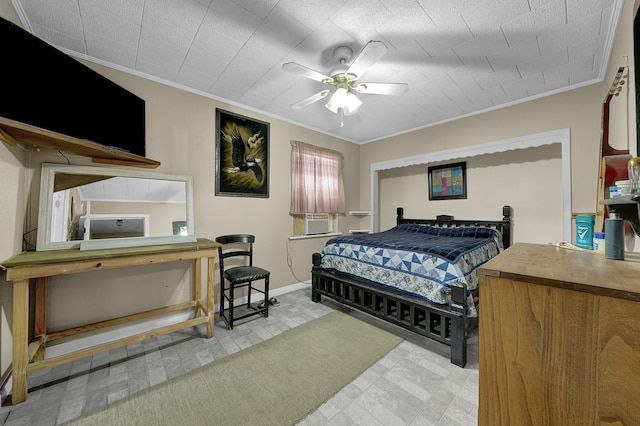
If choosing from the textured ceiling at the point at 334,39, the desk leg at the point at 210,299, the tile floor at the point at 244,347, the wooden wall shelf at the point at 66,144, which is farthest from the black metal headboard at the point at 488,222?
the wooden wall shelf at the point at 66,144

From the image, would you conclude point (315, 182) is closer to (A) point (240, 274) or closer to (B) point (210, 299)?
(A) point (240, 274)

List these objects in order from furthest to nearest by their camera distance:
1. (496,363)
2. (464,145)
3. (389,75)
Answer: (464,145), (389,75), (496,363)

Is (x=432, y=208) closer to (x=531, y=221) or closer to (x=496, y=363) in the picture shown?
(x=531, y=221)

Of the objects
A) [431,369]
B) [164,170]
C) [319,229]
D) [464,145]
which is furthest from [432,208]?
[164,170]

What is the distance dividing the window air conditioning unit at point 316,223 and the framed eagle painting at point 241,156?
32.6 inches

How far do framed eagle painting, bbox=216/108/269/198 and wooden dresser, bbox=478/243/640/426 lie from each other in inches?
114

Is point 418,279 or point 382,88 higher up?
point 382,88

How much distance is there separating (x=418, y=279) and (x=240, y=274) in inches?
71.9

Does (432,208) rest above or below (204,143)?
below

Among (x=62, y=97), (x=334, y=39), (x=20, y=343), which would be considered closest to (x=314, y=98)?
(x=334, y=39)

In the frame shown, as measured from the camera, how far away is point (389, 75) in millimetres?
2471

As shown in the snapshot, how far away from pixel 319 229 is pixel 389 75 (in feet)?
8.03

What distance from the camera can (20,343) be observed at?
1.56 meters

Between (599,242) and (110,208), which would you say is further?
(110,208)
